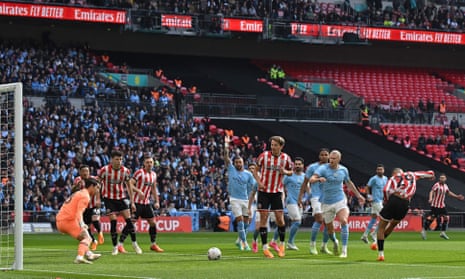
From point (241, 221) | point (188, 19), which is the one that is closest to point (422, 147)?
point (188, 19)

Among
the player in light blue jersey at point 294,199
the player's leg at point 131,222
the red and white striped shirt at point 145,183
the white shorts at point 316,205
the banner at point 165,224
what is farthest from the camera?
the banner at point 165,224

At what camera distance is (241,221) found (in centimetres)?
2517

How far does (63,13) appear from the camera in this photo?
173 ft

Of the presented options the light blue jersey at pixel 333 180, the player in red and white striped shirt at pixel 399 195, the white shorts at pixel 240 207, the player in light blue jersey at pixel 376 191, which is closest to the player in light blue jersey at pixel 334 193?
the light blue jersey at pixel 333 180

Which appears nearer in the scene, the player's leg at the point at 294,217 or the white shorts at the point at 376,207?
the player's leg at the point at 294,217

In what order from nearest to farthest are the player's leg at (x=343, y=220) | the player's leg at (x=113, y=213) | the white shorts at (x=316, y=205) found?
the player's leg at (x=343, y=220) → the player's leg at (x=113, y=213) → the white shorts at (x=316, y=205)

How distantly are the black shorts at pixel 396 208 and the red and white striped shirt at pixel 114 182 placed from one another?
6030mm

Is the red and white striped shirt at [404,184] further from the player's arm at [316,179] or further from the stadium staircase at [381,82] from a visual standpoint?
the stadium staircase at [381,82]

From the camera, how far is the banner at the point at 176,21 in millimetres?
55344

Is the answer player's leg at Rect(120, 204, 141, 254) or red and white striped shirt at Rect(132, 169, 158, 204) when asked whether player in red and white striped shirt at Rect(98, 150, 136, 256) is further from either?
red and white striped shirt at Rect(132, 169, 158, 204)

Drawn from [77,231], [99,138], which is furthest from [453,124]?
[77,231]

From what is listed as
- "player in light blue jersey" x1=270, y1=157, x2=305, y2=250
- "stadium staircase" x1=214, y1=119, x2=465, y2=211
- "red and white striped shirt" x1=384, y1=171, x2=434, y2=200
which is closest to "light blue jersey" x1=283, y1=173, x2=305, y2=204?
"player in light blue jersey" x1=270, y1=157, x2=305, y2=250

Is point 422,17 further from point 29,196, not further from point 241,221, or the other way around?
point 241,221

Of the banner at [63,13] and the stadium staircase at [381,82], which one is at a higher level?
the banner at [63,13]
